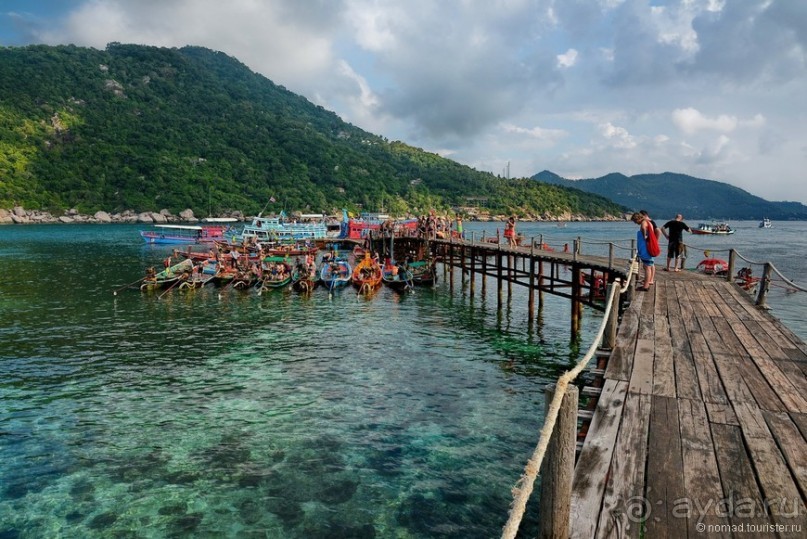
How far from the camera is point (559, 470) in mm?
3469

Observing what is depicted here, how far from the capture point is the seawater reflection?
900 cm

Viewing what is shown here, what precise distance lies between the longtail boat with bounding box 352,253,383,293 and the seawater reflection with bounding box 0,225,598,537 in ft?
28.3

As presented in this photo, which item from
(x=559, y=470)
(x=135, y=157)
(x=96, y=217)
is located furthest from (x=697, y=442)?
(x=135, y=157)

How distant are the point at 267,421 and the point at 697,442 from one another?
422 inches

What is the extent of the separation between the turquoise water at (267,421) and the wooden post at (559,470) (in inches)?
221

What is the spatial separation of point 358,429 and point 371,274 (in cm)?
2407

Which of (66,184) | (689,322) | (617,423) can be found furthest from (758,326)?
(66,184)

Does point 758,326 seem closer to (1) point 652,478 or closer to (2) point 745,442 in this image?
(2) point 745,442

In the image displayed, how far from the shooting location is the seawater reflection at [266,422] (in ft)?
29.5

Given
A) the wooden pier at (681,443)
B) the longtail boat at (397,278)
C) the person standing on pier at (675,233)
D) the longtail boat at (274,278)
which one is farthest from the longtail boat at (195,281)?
the wooden pier at (681,443)

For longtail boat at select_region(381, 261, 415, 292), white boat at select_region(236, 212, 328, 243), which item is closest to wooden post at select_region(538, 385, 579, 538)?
longtail boat at select_region(381, 261, 415, 292)

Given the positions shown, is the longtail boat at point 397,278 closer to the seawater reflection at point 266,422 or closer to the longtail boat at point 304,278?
the longtail boat at point 304,278

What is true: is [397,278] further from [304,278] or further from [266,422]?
[266,422]

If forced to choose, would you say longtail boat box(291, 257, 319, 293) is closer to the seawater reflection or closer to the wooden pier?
the seawater reflection
